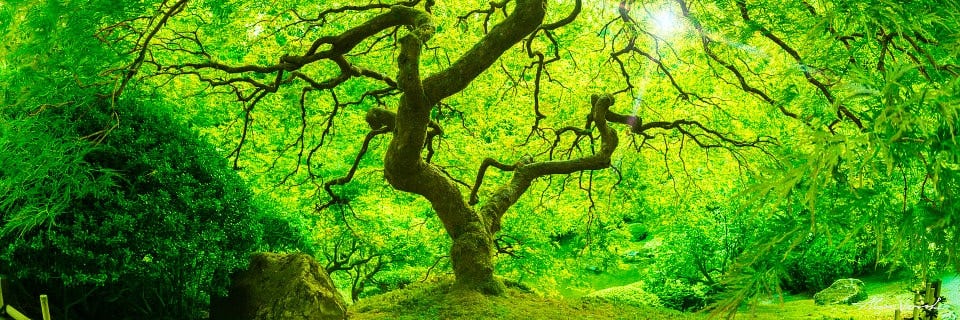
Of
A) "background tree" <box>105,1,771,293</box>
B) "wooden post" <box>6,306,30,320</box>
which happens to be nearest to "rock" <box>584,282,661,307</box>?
"background tree" <box>105,1,771,293</box>

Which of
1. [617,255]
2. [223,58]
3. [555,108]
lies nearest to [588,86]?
[555,108]

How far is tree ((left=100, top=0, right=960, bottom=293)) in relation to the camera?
478cm

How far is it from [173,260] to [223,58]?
591cm

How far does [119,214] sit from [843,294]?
9949 millimetres

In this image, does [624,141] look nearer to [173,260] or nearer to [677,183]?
[677,183]

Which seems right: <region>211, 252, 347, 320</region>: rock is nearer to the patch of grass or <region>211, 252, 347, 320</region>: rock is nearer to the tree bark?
the patch of grass

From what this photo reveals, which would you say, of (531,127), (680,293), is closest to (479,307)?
(531,127)

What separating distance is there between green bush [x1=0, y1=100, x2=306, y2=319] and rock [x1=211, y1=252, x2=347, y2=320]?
0.55ft

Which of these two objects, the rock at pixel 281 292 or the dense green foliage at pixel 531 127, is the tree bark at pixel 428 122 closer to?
the dense green foliage at pixel 531 127

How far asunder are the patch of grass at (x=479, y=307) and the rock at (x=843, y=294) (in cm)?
557

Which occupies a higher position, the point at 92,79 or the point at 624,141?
the point at 624,141

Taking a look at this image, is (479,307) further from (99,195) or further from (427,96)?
(99,195)

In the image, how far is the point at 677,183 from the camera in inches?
348

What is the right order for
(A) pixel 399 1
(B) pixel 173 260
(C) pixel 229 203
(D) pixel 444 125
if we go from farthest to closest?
(D) pixel 444 125 < (A) pixel 399 1 < (C) pixel 229 203 < (B) pixel 173 260
